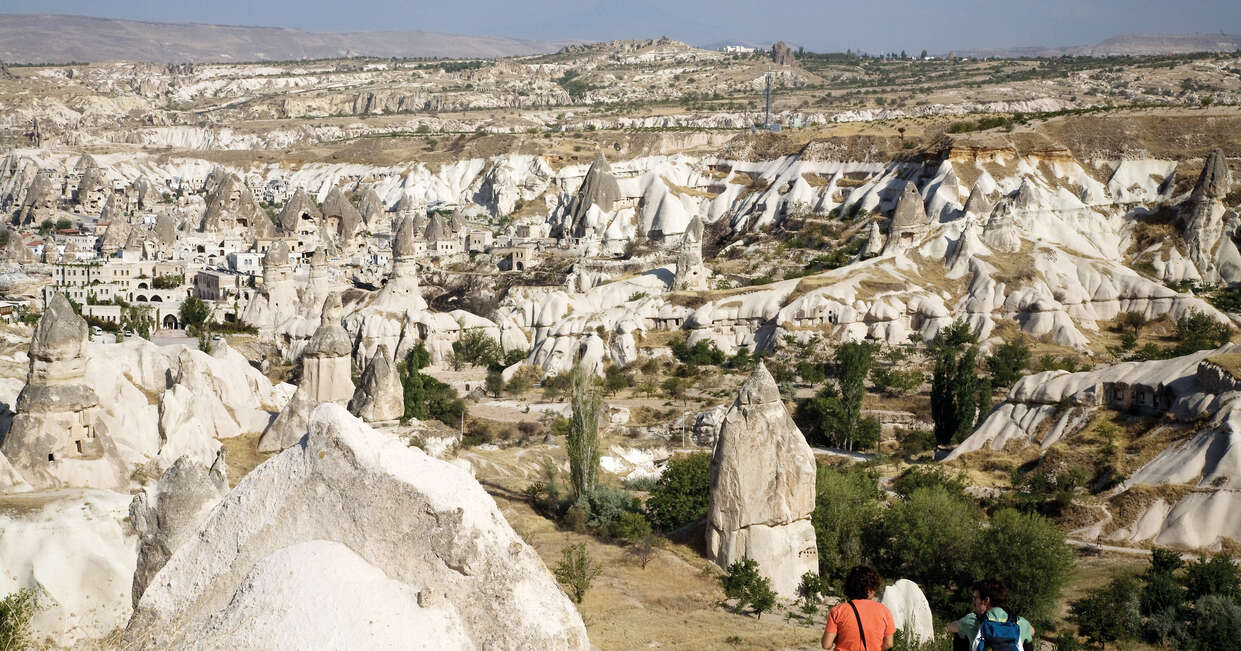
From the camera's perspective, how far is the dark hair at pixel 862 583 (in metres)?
7.02

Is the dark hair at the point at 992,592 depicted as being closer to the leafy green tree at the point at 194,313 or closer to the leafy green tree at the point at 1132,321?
the leafy green tree at the point at 1132,321

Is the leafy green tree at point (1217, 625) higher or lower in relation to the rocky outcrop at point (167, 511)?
lower

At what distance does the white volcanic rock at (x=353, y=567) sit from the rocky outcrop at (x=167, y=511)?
8.19 ft

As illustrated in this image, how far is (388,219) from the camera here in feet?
291

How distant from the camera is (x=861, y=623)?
22.8 ft

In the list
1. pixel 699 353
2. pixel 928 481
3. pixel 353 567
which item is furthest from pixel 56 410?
pixel 699 353

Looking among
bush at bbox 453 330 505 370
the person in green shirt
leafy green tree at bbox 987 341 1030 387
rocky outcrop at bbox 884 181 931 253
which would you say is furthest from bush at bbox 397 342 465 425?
rocky outcrop at bbox 884 181 931 253

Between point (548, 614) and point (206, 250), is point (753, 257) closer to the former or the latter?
point (206, 250)

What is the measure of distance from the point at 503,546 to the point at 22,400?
1330 centimetres

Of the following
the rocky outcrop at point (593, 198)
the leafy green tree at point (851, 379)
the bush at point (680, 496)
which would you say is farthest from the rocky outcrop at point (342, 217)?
the bush at point (680, 496)

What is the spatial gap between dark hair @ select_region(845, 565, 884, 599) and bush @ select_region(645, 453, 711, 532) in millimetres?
11882

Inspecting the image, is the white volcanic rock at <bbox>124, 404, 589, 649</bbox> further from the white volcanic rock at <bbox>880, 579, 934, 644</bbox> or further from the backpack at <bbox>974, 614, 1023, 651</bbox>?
the white volcanic rock at <bbox>880, 579, 934, 644</bbox>

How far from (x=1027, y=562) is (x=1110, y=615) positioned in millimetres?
1431

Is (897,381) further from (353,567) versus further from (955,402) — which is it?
(353,567)
